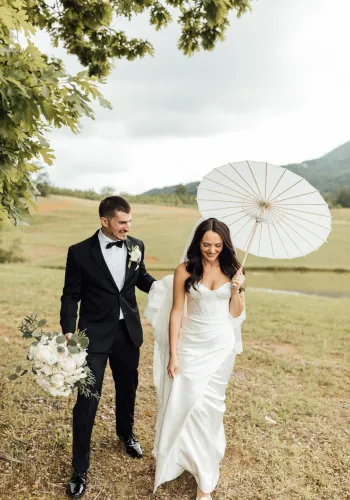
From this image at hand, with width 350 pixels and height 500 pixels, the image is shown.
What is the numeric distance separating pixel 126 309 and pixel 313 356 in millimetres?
6291

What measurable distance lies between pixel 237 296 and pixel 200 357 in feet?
2.19

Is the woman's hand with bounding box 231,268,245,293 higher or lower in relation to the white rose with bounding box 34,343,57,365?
higher

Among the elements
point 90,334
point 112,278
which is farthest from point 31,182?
point 90,334

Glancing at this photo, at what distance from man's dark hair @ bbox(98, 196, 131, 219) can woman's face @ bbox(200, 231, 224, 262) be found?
0.75 m

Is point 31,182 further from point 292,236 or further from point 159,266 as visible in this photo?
point 159,266

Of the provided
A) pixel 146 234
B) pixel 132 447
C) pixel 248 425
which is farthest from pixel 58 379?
pixel 146 234

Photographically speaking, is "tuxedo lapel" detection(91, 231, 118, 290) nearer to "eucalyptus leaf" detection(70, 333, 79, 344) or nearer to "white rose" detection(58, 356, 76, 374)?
"eucalyptus leaf" detection(70, 333, 79, 344)

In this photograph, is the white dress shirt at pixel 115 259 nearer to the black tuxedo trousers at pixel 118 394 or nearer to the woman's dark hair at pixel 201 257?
the black tuxedo trousers at pixel 118 394

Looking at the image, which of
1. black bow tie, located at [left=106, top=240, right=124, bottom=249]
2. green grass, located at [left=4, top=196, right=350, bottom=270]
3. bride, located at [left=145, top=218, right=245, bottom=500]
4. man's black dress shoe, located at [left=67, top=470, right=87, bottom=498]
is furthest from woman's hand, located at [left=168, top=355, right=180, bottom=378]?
green grass, located at [left=4, top=196, right=350, bottom=270]

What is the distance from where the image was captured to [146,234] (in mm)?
35531

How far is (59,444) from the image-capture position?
16.9ft

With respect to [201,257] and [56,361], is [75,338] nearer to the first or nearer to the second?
[56,361]

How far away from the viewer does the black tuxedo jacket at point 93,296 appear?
4.30 meters

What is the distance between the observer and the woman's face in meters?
4.20
